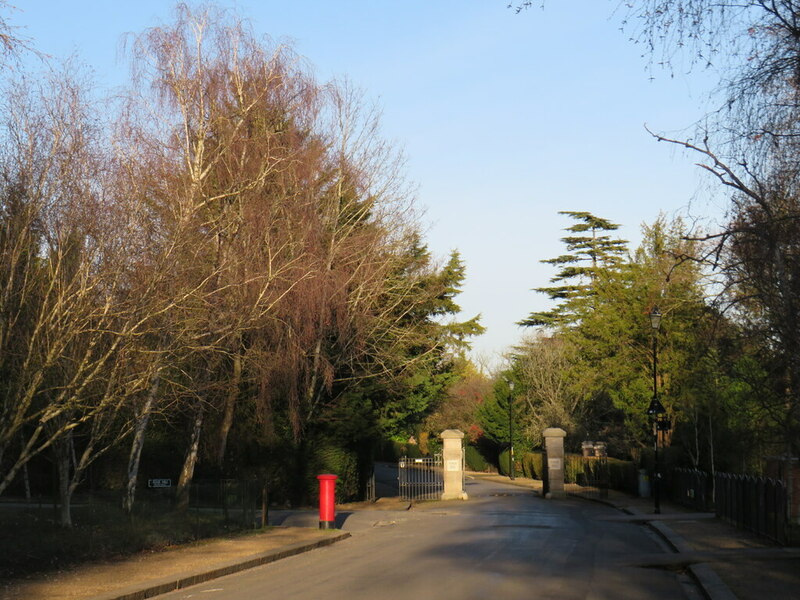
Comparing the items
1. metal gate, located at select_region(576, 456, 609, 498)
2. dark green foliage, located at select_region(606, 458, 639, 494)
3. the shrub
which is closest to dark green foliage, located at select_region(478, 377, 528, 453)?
the shrub

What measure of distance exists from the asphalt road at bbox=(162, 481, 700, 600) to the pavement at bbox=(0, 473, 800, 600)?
1.22 feet

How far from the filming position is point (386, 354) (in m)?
32.7

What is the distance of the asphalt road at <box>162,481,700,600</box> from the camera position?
40.9ft

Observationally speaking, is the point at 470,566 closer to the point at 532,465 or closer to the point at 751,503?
the point at 751,503

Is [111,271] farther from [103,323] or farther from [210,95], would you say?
[210,95]

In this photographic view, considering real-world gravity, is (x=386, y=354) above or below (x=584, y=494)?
above

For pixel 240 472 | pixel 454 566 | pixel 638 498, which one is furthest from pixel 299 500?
pixel 454 566

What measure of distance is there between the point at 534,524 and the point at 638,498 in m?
15.2

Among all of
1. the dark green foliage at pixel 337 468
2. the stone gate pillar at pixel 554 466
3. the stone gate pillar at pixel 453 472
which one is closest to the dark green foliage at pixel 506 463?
the stone gate pillar at pixel 554 466

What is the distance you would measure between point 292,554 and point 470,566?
15.1ft

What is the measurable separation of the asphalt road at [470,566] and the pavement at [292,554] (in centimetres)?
37

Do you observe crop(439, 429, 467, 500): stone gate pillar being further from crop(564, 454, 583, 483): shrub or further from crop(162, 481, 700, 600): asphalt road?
crop(564, 454, 583, 483): shrub

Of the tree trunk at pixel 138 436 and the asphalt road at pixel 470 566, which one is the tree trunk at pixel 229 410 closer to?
the asphalt road at pixel 470 566

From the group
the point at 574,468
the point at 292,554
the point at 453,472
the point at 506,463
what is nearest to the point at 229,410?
the point at 292,554
